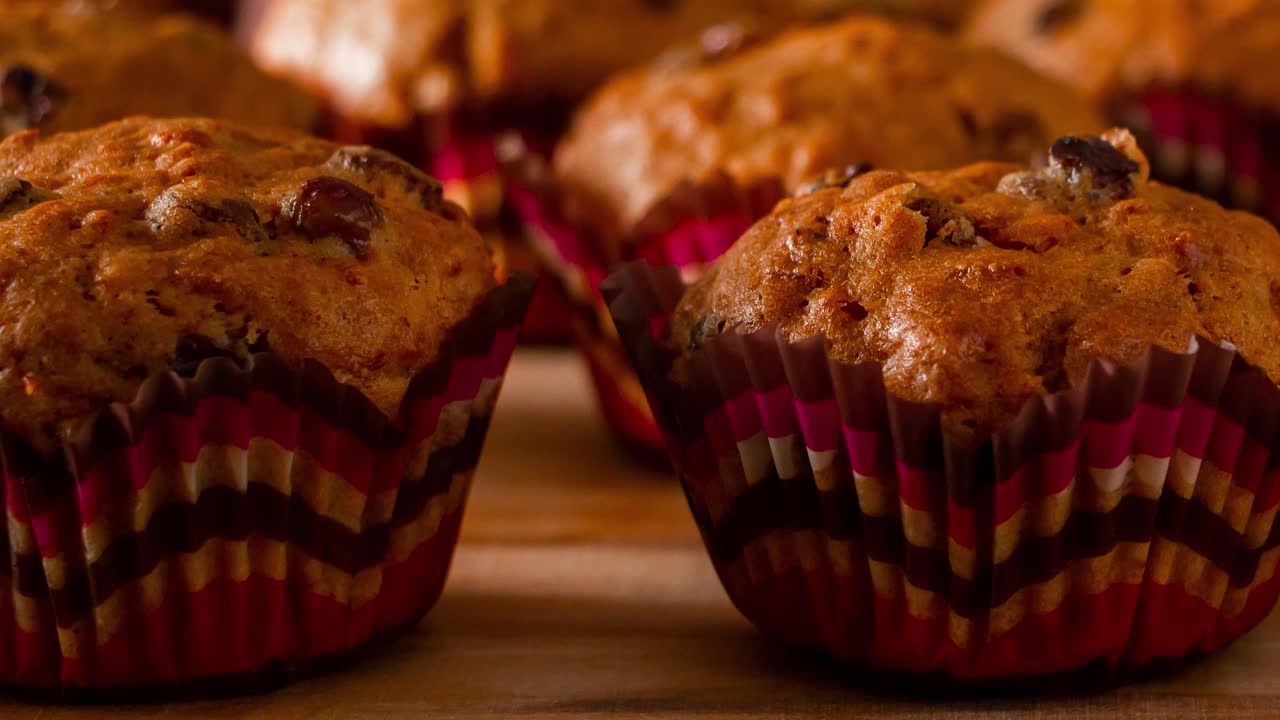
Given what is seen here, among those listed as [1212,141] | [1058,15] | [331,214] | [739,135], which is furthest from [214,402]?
[1058,15]

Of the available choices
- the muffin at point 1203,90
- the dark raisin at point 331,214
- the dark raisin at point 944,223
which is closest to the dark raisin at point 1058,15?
the muffin at point 1203,90

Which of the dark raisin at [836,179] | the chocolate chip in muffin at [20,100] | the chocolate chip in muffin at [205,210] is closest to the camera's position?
the chocolate chip in muffin at [205,210]

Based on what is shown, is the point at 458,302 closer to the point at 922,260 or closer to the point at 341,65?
the point at 922,260

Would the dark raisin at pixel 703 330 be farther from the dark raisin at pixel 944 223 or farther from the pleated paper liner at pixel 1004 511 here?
the dark raisin at pixel 944 223

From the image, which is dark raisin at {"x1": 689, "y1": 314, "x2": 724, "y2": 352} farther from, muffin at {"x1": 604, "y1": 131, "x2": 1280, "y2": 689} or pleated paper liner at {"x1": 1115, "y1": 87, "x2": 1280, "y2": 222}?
pleated paper liner at {"x1": 1115, "y1": 87, "x2": 1280, "y2": 222}

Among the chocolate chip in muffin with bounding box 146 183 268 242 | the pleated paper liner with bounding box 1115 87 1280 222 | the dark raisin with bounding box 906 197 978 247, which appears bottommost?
the pleated paper liner with bounding box 1115 87 1280 222

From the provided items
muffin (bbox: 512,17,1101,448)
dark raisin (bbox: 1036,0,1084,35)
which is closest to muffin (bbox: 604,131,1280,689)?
muffin (bbox: 512,17,1101,448)
